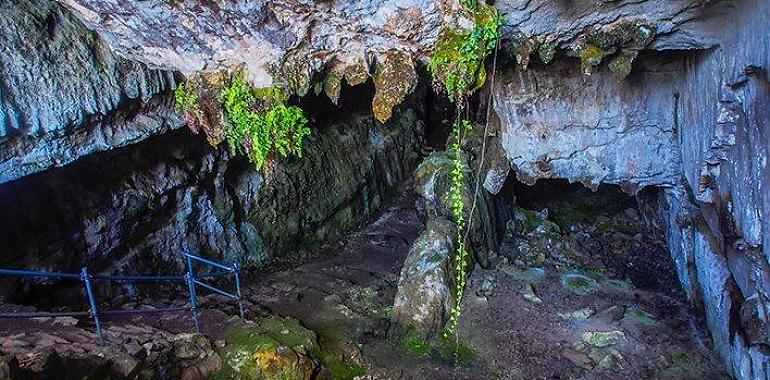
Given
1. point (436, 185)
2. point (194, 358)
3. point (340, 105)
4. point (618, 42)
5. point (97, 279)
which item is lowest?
point (194, 358)

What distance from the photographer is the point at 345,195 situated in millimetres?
11875

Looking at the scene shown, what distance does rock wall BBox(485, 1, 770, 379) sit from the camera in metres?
4.73

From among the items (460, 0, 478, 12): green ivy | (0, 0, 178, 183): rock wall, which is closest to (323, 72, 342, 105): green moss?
(460, 0, 478, 12): green ivy

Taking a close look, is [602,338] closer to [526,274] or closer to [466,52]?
[526,274]

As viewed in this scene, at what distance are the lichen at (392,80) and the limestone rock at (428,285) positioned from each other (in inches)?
125

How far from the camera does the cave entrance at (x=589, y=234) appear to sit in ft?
32.6

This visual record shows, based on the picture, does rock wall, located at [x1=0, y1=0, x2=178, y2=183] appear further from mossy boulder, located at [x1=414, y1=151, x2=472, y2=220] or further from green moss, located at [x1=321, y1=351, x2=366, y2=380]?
mossy boulder, located at [x1=414, y1=151, x2=472, y2=220]

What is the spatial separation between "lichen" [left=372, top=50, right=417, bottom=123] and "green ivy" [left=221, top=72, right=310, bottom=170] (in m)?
1.23

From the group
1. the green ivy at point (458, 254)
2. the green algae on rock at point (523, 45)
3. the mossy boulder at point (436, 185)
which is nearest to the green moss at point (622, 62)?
the green algae on rock at point (523, 45)

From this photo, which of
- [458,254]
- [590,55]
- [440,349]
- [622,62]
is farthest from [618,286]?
[590,55]

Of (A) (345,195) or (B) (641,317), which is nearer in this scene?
(B) (641,317)

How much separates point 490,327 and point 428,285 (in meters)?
1.25

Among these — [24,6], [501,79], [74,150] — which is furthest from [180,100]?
[501,79]

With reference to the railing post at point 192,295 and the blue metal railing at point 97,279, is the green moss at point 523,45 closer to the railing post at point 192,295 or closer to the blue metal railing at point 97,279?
the blue metal railing at point 97,279
